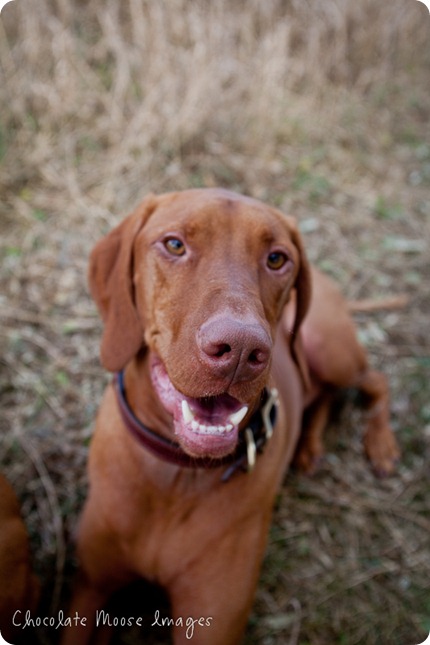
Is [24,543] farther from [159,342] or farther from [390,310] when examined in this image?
[390,310]

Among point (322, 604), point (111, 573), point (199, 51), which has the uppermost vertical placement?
point (199, 51)

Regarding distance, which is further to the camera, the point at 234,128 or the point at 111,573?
the point at 234,128

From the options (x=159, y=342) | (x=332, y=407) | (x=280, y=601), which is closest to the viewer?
(x=159, y=342)

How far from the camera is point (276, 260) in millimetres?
2459

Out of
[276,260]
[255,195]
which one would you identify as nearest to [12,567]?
[276,260]

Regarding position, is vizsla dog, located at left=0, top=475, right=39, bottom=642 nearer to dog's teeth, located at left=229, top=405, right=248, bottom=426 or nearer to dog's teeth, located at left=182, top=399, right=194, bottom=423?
dog's teeth, located at left=182, top=399, right=194, bottom=423

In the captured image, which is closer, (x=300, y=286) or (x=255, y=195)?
(x=300, y=286)

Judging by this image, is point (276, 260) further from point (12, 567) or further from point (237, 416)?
point (12, 567)

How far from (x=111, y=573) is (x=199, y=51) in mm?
4729

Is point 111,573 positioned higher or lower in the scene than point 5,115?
lower

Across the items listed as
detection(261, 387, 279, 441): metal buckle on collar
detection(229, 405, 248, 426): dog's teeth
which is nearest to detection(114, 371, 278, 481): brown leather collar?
detection(261, 387, 279, 441): metal buckle on collar

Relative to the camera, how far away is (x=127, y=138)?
554 cm

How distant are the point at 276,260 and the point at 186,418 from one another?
2.52 ft

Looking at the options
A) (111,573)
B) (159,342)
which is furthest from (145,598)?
(159,342)
